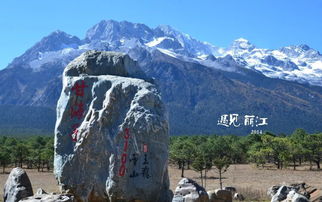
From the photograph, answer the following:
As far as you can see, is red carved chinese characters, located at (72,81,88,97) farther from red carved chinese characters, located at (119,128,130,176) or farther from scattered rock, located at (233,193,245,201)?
scattered rock, located at (233,193,245,201)

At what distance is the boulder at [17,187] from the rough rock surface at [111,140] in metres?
1.20

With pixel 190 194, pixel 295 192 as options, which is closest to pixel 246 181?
Answer: pixel 295 192

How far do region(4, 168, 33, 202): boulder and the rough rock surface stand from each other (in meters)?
1.20

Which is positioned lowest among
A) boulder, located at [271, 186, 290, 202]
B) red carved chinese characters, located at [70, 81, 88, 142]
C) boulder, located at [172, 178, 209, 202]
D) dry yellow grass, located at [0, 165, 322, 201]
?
dry yellow grass, located at [0, 165, 322, 201]

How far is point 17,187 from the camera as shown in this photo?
15.3 m

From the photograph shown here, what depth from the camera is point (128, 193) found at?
1388cm

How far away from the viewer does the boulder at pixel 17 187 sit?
15.1 m

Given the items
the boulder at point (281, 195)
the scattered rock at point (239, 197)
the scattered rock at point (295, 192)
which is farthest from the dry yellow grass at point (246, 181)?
the boulder at point (281, 195)

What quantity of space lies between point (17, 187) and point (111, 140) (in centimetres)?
356

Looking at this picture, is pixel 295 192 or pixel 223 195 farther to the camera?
pixel 223 195

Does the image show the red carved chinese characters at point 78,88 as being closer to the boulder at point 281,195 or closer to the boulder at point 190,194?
the boulder at point 190,194

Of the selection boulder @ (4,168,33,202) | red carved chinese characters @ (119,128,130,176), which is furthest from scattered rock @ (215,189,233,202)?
boulder @ (4,168,33,202)

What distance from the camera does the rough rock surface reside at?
14016 millimetres

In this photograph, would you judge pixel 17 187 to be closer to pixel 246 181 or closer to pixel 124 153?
pixel 124 153
